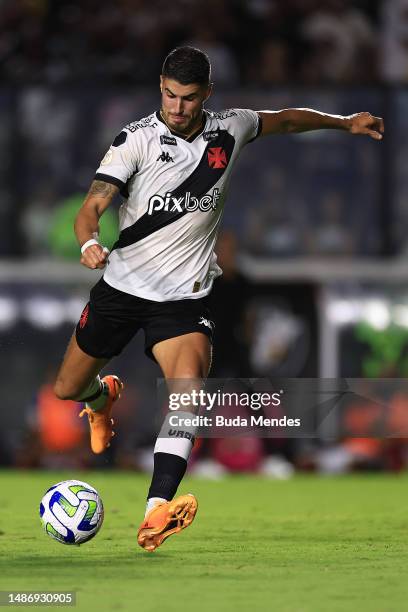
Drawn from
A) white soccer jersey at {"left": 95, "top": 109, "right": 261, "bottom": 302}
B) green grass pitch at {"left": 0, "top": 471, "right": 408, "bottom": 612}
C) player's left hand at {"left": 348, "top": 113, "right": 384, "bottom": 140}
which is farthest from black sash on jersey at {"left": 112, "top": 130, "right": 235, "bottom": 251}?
green grass pitch at {"left": 0, "top": 471, "right": 408, "bottom": 612}

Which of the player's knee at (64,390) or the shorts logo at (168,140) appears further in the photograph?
the player's knee at (64,390)

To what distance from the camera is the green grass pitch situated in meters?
5.28

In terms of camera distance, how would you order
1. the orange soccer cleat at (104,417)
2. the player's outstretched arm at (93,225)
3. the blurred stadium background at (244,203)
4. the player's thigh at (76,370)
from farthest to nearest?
the blurred stadium background at (244,203), the orange soccer cleat at (104,417), the player's thigh at (76,370), the player's outstretched arm at (93,225)

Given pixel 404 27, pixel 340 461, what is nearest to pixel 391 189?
pixel 404 27

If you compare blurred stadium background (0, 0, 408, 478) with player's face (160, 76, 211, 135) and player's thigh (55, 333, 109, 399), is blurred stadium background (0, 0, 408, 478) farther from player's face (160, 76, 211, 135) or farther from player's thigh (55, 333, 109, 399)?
player's face (160, 76, 211, 135)

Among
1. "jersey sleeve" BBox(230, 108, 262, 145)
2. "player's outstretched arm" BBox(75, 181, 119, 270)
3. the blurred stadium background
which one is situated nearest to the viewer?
"player's outstretched arm" BBox(75, 181, 119, 270)

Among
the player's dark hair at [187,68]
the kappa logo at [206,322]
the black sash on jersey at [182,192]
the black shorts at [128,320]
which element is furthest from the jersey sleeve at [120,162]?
the kappa logo at [206,322]

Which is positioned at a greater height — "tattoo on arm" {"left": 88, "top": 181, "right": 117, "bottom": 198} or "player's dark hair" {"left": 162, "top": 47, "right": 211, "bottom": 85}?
"player's dark hair" {"left": 162, "top": 47, "right": 211, "bottom": 85}

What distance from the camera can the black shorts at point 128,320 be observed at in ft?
22.8

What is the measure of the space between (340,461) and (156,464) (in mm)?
6684

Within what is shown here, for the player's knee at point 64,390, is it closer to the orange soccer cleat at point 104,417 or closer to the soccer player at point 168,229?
the soccer player at point 168,229

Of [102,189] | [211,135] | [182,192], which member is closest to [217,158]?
[211,135]

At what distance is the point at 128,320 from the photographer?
720 cm

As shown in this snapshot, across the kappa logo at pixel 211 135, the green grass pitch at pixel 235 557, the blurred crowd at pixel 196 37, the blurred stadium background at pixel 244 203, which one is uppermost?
the blurred crowd at pixel 196 37
